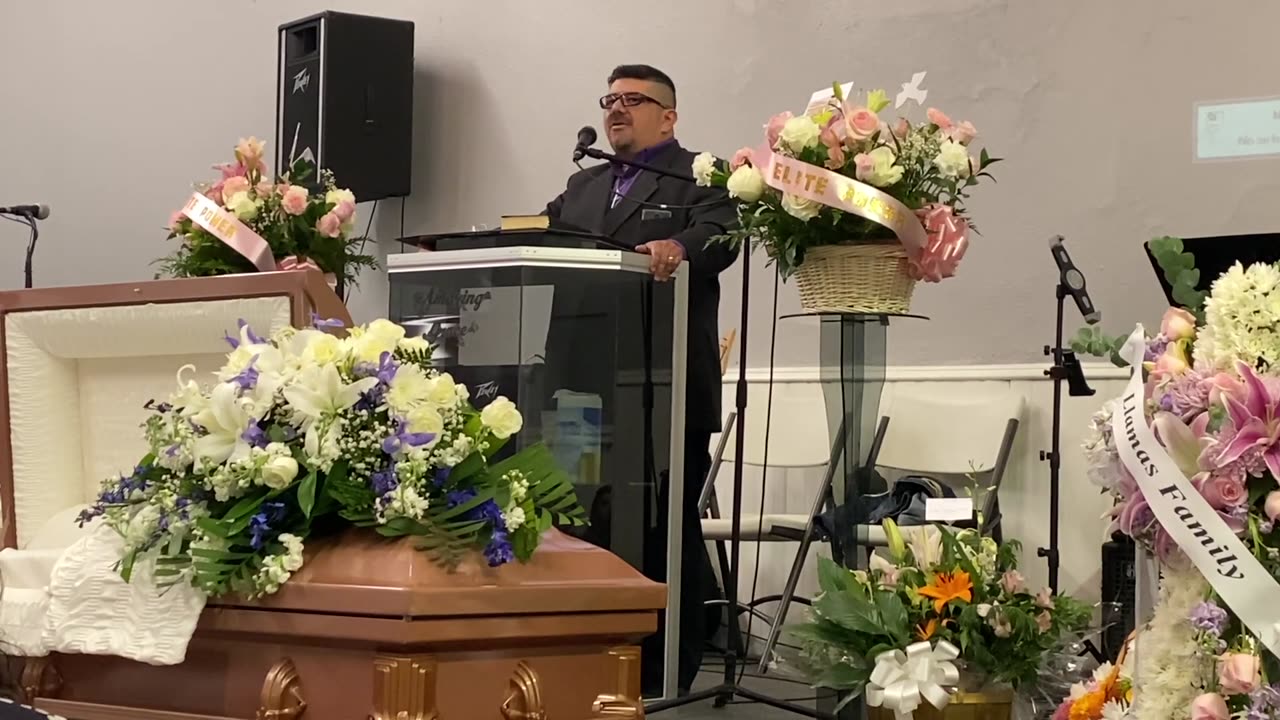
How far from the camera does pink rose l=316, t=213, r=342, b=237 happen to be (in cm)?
373

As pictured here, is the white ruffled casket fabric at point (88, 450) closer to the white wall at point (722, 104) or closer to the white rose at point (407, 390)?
the white rose at point (407, 390)

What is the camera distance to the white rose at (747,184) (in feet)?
9.50

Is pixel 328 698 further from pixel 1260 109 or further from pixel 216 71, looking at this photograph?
pixel 216 71

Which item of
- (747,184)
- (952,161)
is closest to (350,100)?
(747,184)

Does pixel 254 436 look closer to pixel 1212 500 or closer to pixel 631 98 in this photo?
pixel 1212 500

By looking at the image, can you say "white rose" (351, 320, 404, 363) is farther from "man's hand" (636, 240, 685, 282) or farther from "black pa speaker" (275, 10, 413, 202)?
"black pa speaker" (275, 10, 413, 202)

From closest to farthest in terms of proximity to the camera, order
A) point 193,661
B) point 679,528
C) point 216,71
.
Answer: point 193,661 → point 679,528 → point 216,71

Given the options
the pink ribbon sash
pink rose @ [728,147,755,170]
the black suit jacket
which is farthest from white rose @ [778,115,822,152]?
the pink ribbon sash

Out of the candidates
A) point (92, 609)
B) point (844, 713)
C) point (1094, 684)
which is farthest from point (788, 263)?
point (92, 609)

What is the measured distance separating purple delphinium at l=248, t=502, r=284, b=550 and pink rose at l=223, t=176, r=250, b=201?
240cm

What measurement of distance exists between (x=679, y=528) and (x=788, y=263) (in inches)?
27.1

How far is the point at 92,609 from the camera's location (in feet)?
5.24

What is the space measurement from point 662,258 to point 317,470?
175 cm

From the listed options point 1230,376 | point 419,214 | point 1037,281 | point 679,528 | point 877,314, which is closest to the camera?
point 1230,376
